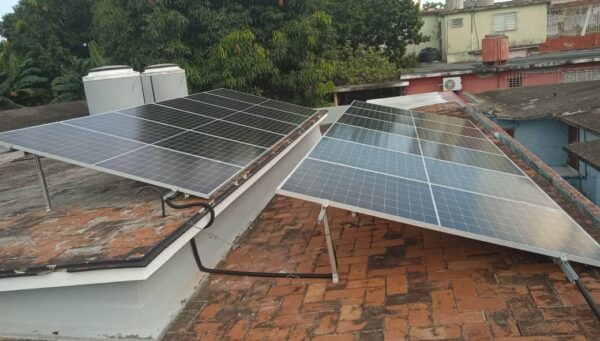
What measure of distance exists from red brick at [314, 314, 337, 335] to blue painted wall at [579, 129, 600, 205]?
11.4 meters

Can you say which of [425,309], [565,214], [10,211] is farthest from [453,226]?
[10,211]

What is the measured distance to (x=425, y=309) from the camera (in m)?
3.84

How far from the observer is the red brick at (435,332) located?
3.46 m

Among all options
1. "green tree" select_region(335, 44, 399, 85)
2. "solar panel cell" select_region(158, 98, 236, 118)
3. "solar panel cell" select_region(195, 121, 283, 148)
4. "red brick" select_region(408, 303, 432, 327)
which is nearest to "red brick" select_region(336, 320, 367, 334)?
"red brick" select_region(408, 303, 432, 327)

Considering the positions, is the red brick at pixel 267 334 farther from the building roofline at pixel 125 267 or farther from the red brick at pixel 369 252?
the red brick at pixel 369 252

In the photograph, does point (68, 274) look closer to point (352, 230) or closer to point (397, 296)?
point (397, 296)

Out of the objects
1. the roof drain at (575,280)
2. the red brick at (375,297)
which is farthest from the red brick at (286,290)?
the roof drain at (575,280)

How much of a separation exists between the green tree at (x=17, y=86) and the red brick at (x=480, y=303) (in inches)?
823

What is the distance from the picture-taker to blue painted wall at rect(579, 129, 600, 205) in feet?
42.0

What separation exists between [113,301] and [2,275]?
3.07 feet

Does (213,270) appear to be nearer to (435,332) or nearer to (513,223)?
(435,332)

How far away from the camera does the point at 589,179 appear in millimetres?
13422

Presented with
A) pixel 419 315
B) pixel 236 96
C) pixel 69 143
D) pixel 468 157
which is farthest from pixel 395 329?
pixel 236 96

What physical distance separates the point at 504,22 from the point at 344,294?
113 feet
